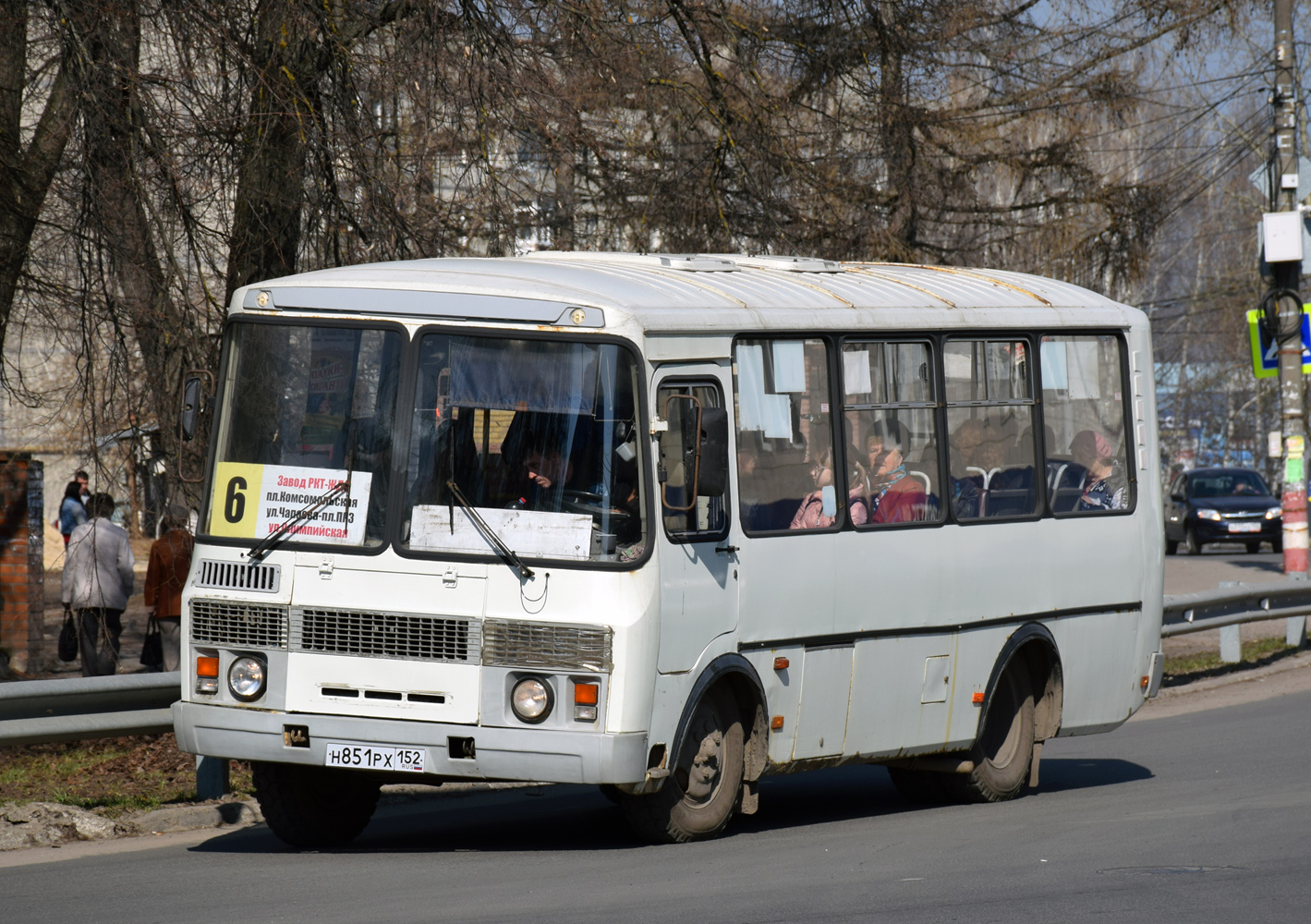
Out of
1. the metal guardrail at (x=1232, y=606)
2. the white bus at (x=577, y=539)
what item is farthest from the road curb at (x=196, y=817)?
the metal guardrail at (x=1232, y=606)

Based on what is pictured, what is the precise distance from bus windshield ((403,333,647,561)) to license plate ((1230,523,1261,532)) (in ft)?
100

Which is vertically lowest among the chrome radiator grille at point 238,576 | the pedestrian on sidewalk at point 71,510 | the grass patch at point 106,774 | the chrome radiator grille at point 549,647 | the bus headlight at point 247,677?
the grass patch at point 106,774

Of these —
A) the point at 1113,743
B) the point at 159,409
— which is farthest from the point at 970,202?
the point at 159,409

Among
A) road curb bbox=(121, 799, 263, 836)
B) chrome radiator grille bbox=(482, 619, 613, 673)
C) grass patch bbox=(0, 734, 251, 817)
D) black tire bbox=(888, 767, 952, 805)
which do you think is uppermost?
chrome radiator grille bbox=(482, 619, 613, 673)

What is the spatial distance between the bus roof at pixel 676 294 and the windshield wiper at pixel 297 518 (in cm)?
82

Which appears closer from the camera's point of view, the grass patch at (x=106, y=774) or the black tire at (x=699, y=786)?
the black tire at (x=699, y=786)

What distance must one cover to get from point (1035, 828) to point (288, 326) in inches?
174

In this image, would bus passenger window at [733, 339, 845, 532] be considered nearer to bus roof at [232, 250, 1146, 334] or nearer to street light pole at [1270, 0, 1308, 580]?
bus roof at [232, 250, 1146, 334]

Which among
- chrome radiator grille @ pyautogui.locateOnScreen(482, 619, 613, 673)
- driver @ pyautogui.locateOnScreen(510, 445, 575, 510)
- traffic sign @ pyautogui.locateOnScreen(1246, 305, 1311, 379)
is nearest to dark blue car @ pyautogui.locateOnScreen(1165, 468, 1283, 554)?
traffic sign @ pyautogui.locateOnScreen(1246, 305, 1311, 379)

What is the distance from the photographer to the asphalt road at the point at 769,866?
6.82 m

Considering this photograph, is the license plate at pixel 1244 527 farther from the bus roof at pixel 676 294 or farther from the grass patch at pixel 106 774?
the grass patch at pixel 106 774

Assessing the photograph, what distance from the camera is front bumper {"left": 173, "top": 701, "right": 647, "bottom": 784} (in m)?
7.62

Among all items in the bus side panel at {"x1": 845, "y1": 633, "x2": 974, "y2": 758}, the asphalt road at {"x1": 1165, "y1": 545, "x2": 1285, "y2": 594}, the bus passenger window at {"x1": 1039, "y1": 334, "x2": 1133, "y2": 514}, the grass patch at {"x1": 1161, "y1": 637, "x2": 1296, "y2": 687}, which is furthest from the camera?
the asphalt road at {"x1": 1165, "y1": 545, "x2": 1285, "y2": 594}

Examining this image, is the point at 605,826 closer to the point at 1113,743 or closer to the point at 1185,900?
the point at 1185,900
